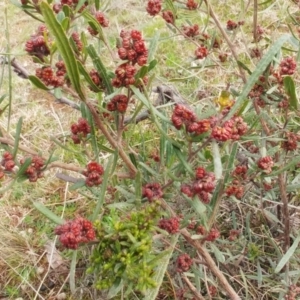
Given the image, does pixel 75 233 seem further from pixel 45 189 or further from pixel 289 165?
pixel 45 189

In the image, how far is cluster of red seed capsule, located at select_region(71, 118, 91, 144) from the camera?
962 mm

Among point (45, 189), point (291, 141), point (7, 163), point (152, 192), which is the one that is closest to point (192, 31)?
point (291, 141)

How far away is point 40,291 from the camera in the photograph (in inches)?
62.7

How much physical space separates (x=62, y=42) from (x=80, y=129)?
0.30 m

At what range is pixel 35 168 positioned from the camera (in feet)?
3.13

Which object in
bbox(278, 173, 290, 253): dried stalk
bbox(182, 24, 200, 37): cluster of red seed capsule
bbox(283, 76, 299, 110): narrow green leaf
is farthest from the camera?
bbox(182, 24, 200, 37): cluster of red seed capsule

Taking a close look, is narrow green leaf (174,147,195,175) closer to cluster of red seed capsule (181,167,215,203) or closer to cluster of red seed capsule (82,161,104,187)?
cluster of red seed capsule (181,167,215,203)

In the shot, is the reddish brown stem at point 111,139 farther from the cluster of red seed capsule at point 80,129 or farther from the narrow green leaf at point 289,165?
the narrow green leaf at point 289,165

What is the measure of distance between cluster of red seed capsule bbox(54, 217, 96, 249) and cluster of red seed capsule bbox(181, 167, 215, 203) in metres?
0.19

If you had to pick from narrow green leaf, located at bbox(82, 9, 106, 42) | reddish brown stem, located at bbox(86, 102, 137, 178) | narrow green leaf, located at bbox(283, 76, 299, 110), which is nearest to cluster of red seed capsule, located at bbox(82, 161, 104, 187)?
reddish brown stem, located at bbox(86, 102, 137, 178)

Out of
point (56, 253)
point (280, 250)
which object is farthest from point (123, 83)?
point (56, 253)

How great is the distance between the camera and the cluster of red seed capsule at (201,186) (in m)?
0.91

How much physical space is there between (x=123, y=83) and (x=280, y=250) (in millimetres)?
771

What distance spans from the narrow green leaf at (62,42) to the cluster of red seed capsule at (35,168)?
24 cm
